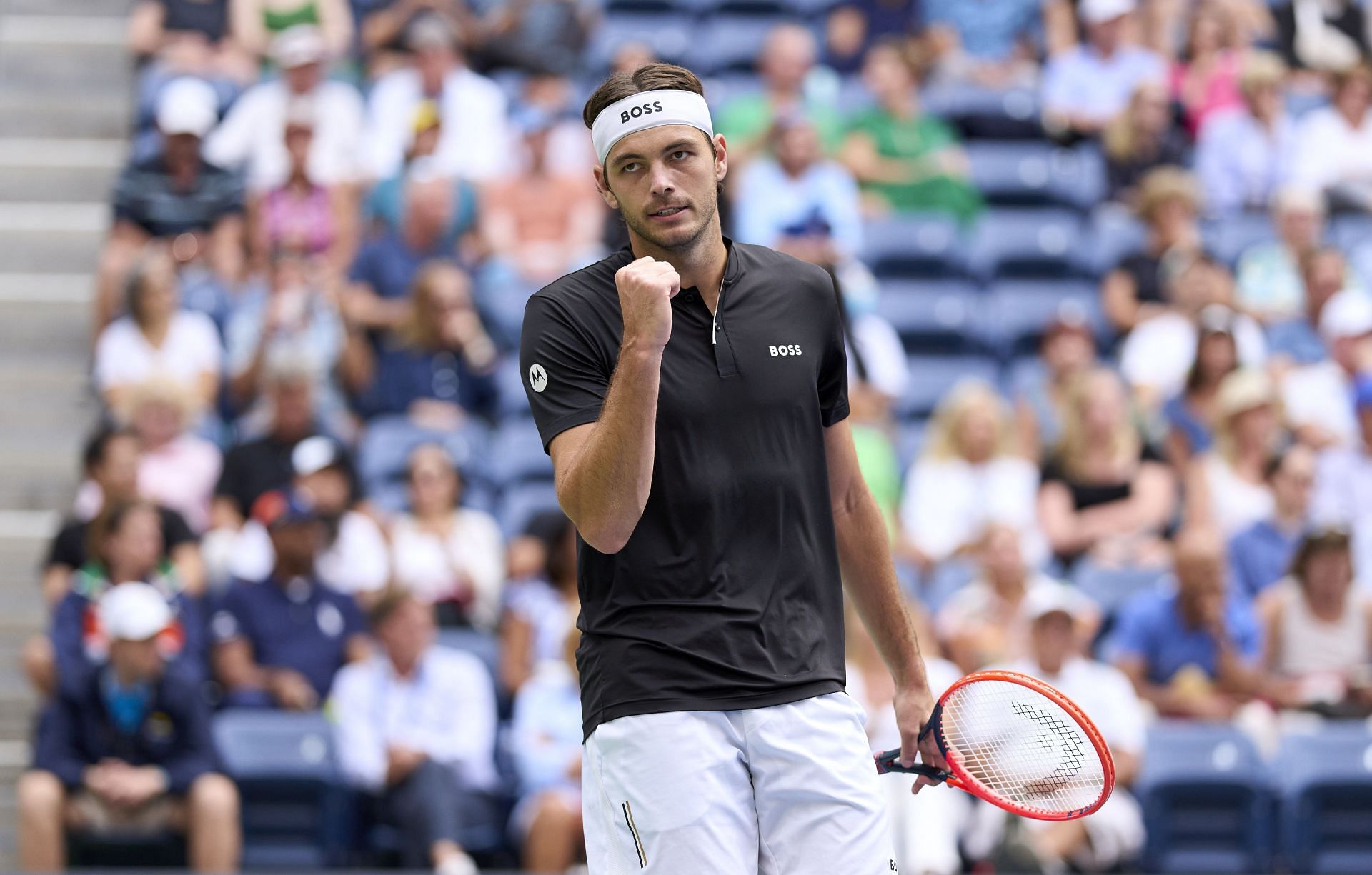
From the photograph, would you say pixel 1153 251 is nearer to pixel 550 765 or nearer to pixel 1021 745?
pixel 550 765

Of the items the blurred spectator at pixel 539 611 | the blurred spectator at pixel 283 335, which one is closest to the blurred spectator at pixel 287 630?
the blurred spectator at pixel 539 611

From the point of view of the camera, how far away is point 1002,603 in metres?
7.92

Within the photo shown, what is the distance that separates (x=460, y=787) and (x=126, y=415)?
2.80 m

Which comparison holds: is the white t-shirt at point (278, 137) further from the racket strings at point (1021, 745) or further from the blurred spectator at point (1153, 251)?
the racket strings at point (1021, 745)

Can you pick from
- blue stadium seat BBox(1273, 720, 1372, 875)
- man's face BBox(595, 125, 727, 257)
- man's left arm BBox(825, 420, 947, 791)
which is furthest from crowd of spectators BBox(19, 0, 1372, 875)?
man's face BBox(595, 125, 727, 257)

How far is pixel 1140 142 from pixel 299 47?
509 centimetres

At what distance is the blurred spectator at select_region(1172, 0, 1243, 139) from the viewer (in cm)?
1155

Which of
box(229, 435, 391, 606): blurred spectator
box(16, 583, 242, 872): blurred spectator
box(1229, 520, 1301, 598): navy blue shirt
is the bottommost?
box(16, 583, 242, 872): blurred spectator

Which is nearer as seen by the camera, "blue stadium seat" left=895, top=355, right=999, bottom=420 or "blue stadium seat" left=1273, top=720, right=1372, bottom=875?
"blue stadium seat" left=1273, top=720, right=1372, bottom=875

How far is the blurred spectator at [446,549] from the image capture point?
27.2ft

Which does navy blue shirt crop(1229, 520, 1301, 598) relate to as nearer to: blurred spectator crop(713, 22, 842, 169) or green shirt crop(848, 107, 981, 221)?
green shirt crop(848, 107, 981, 221)

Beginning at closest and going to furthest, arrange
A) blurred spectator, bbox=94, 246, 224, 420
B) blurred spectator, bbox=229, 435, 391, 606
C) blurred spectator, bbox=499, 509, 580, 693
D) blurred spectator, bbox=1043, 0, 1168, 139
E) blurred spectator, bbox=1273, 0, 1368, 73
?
blurred spectator, bbox=499, 509, 580, 693, blurred spectator, bbox=229, 435, 391, 606, blurred spectator, bbox=94, 246, 224, 420, blurred spectator, bbox=1043, 0, 1168, 139, blurred spectator, bbox=1273, 0, 1368, 73

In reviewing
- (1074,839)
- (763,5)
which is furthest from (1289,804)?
(763,5)

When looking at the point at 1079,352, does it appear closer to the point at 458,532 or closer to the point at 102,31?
the point at 458,532
